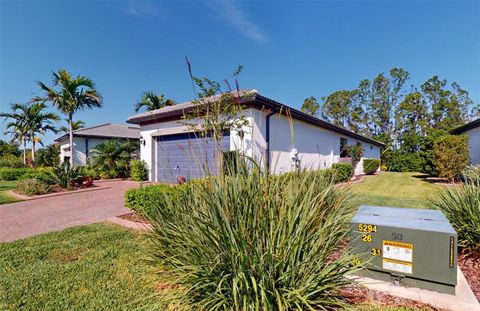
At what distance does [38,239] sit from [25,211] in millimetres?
3951

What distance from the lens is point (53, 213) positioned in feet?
Result: 23.3

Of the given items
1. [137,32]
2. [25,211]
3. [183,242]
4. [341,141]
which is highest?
[137,32]

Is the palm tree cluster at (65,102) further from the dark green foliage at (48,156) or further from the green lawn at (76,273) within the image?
the green lawn at (76,273)

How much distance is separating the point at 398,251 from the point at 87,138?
86.5 ft

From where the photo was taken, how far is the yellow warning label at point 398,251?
2371 mm

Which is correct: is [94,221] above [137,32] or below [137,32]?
below

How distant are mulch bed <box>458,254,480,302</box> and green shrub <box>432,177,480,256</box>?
13cm

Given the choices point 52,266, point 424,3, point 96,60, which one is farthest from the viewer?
point 96,60

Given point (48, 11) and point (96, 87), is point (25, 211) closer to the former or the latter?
point (48, 11)

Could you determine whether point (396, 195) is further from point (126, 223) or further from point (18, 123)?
point (18, 123)

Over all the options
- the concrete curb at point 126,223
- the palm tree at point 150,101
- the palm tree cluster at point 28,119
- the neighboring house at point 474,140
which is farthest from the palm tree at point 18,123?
the neighboring house at point 474,140

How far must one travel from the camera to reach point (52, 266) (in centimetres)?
338

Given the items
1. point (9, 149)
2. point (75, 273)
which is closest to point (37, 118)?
point (9, 149)

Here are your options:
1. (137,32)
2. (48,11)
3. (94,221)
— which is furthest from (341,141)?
(48,11)
